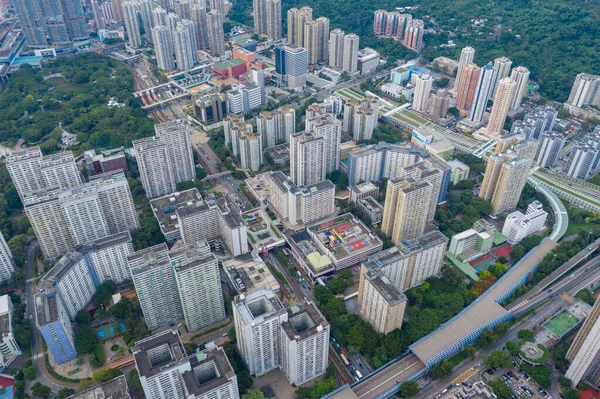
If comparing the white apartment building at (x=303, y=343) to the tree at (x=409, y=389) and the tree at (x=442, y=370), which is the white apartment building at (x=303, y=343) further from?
the tree at (x=442, y=370)

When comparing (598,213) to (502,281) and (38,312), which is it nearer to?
(502,281)

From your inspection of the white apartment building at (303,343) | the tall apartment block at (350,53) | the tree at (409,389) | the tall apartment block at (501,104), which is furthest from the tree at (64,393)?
the tall apartment block at (350,53)

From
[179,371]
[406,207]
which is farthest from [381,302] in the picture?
[179,371]

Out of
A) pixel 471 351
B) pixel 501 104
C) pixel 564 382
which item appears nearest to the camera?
pixel 564 382

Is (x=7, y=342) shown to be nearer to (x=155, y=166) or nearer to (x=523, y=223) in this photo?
(x=155, y=166)

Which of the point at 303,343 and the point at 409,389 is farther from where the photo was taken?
the point at 409,389
